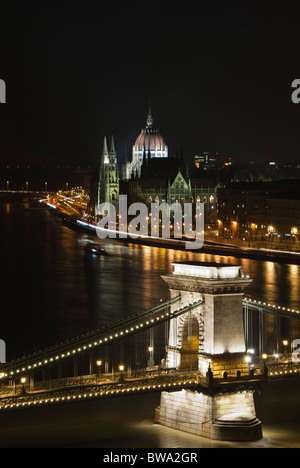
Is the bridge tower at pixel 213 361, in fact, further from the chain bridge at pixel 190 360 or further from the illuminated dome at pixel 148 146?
the illuminated dome at pixel 148 146

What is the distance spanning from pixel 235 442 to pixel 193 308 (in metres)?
2.25

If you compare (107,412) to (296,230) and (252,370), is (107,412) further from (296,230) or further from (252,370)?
(296,230)

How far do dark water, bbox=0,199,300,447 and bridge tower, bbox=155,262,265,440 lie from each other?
428mm

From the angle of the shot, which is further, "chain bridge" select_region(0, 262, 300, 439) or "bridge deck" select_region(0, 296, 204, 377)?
"chain bridge" select_region(0, 262, 300, 439)

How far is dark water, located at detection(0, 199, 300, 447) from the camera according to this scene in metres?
28.0

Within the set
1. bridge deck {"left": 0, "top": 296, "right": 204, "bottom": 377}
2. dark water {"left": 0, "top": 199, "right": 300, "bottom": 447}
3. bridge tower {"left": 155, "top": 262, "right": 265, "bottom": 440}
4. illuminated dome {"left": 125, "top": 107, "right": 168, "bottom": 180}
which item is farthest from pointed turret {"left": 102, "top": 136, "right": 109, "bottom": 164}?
bridge tower {"left": 155, "top": 262, "right": 265, "bottom": 440}

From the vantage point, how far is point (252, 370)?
667 inches

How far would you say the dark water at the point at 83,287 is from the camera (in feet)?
91.9

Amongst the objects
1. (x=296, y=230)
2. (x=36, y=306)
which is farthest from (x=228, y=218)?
(x=36, y=306)

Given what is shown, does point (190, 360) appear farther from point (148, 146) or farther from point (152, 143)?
point (152, 143)

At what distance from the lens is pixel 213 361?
16.5 m

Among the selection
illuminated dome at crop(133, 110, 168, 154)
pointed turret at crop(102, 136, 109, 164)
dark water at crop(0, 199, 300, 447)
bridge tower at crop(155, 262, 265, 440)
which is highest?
illuminated dome at crop(133, 110, 168, 154)

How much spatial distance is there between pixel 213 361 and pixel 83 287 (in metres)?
26.1

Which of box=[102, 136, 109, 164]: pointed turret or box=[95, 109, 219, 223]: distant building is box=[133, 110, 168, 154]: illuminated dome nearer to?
box=[95, 109, 219, 223]: distant building
